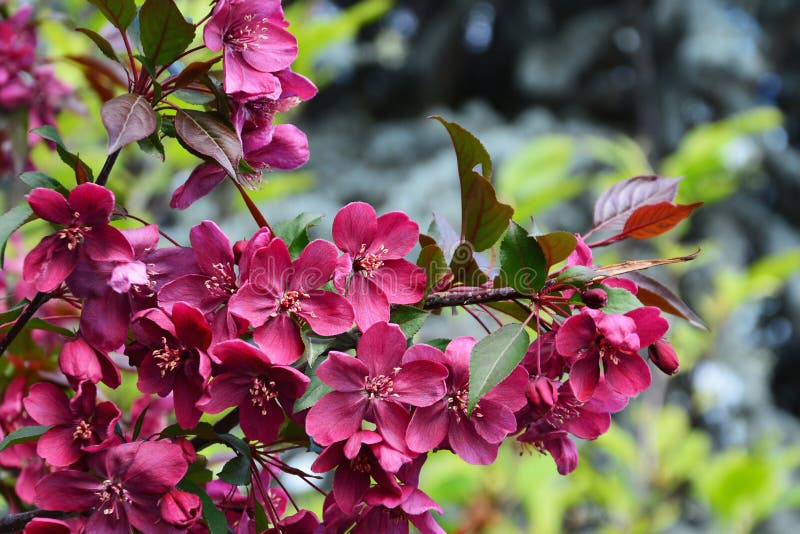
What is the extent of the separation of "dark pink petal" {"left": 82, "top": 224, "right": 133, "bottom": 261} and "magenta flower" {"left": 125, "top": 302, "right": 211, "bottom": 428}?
0.06 metres

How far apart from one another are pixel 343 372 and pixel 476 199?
19cm

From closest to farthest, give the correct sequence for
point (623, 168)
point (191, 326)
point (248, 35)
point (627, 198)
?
1. point (191, 326)
2. point (248, 35)
3. point (627, 198)
4. point (623, 168)

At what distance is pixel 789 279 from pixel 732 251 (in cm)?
45

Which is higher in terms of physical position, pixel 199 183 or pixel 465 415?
pixel 199 183

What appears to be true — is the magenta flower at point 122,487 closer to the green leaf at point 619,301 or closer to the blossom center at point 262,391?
the blossom center at point 262,391

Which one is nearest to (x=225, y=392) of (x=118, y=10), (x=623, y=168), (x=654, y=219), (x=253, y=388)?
(x=253, y=388)

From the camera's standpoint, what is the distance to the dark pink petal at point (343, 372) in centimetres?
64

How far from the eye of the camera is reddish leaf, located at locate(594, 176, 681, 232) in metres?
0.86

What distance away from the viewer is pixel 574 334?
0.64m

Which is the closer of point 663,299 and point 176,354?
point 176,354

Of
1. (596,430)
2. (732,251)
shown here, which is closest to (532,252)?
(596,430)

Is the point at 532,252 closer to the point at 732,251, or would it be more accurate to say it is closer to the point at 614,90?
the point at 732,251

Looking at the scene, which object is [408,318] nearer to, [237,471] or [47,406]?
[237,471]

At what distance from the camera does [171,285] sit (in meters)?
0.66
